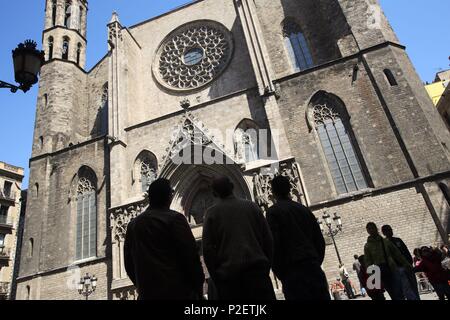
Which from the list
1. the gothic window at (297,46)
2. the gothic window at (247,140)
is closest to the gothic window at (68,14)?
the gothic window at (297,46)

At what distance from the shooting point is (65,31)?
70.6 ft

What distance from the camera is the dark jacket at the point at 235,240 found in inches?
103

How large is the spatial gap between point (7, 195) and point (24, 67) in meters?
29.4

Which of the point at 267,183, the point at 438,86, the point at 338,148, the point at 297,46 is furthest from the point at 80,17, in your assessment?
the point at 438,86

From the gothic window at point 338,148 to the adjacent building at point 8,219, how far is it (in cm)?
2364

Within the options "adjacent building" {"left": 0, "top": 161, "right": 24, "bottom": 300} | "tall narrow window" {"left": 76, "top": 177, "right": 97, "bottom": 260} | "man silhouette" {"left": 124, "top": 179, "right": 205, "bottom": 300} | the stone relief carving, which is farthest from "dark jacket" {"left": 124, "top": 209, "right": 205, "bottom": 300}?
"adjacent building" {"left": 0, "top": 161, "right": 24, "bottom": 300}

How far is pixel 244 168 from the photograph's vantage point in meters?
12.6

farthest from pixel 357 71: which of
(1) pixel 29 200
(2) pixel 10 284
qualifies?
(2) pixel 10 284

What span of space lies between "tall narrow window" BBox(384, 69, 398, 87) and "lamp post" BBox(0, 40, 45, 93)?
12342 mm

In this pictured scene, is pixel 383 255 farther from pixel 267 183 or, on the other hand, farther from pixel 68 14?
pixel 68 14

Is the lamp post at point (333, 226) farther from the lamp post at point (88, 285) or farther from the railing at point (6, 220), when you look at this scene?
the railing at point (6, 220)

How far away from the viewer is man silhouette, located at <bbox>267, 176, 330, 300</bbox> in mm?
2996

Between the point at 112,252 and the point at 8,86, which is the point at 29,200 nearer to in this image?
the point at 112,252

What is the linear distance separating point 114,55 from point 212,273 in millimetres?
18094
